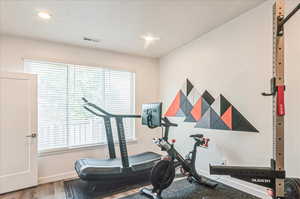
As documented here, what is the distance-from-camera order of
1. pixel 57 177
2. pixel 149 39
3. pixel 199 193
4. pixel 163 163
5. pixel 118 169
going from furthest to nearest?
pixel 149 39, pixel 57 177, pixel 118 169, pixel 199 193, pixel 163 163

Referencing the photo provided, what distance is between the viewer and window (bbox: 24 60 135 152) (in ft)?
10.6

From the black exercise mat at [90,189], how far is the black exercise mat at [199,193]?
34cm

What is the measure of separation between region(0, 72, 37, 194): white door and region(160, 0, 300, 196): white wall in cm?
288

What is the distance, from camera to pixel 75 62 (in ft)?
11.6

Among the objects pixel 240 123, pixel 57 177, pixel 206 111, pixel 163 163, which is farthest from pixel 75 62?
pixel 240 123

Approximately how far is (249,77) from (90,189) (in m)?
2.92

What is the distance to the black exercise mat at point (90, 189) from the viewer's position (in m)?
2.63

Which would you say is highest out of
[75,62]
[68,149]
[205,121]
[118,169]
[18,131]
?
[75,62]

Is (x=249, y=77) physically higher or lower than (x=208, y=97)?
higher

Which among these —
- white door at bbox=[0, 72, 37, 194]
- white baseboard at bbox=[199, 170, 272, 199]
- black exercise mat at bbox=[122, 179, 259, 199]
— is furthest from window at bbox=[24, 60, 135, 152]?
white baseboard at bbox=[199, 170, 272, 199]

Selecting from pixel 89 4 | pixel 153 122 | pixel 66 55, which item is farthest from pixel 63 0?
pixel 153 122

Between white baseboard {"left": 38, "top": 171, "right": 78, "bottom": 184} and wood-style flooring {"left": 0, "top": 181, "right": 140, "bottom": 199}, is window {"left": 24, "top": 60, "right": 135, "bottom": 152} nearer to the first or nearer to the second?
white baseboard {"left": 38, "top": 171, "right": 78, "bottom": 184}

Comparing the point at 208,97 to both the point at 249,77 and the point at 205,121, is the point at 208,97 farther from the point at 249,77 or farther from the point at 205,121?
the point at 249,77

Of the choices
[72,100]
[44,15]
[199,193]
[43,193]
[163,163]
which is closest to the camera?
[163,163]
